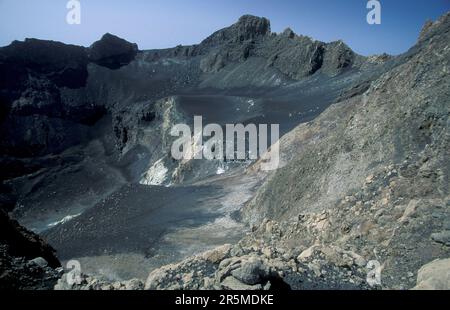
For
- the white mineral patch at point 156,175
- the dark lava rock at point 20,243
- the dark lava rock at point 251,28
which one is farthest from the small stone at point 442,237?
the dark lava rock at point 251,28

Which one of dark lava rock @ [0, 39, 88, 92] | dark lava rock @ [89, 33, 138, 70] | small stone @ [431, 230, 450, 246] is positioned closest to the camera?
small stone @ [431, 230, 450, 246]

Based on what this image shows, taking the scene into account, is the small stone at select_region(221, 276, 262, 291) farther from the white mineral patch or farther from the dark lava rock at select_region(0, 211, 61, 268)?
the white mineral patch

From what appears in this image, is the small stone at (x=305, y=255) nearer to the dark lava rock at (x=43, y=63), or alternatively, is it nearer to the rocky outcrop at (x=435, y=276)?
the rocky outcrop at (x=435, y=276)

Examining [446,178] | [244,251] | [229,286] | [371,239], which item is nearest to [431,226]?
[371,239]

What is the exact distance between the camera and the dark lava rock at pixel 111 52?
211ft

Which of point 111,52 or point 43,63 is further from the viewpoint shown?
point 111,52

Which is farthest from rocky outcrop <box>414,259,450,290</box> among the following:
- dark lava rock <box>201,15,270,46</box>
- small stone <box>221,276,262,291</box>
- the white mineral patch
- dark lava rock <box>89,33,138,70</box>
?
dark lava rock <box>89,33,138,70</box>

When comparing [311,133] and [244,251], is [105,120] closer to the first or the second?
[311,133]

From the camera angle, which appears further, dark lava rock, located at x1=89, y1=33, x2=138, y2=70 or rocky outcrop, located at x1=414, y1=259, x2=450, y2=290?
dark lava rock, located at x1=89, y1=33, x2=138, y2=70

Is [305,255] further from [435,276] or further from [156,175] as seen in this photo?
[156,175]

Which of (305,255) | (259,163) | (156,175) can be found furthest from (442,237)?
(156,175)

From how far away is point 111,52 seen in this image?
66375 mm

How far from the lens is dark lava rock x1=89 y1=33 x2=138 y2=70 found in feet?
211

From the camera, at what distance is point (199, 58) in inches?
2662
